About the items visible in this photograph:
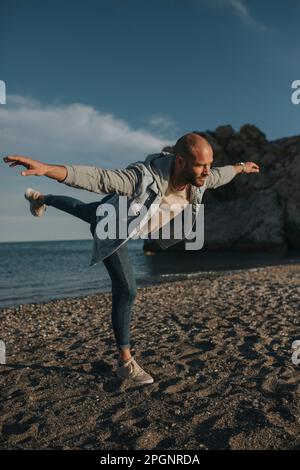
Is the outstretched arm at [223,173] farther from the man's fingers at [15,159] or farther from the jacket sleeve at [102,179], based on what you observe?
the man's fingers at [15,159]

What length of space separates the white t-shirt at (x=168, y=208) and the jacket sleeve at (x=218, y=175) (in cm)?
47

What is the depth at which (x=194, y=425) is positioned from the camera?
3.94 metres

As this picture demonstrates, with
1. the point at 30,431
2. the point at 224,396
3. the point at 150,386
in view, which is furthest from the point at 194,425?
the point at 30,431

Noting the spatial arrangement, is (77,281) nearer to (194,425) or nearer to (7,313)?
(7,313)

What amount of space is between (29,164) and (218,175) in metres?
2.60

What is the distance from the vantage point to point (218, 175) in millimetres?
5223

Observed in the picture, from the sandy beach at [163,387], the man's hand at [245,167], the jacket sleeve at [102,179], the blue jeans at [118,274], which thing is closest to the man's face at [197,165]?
the jacket sleeve at [102,179]

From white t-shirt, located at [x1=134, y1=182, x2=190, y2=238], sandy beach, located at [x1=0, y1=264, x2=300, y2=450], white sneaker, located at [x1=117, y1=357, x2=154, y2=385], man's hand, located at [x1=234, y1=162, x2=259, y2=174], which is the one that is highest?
man's hand, located at [x1=234, y1=162, x2=259, y2=174]

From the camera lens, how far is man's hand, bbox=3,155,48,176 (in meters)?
3.49

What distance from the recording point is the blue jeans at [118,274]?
4734 millimetres

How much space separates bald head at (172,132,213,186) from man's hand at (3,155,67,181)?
1.37 m

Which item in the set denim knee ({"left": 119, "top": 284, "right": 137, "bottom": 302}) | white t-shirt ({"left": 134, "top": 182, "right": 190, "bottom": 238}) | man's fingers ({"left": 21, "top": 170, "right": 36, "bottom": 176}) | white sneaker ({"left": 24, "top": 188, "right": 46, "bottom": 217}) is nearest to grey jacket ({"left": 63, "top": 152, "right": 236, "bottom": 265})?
white t-shirt ({"left": 134, "top": 182, "right": 190, "bottom": 238})

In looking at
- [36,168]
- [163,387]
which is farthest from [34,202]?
[163,387]

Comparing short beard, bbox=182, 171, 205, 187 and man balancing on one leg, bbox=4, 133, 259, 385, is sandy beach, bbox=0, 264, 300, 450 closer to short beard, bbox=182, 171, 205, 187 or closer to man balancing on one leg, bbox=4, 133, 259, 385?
man balancing on one leg, bbox=4, 133, 259, 385
